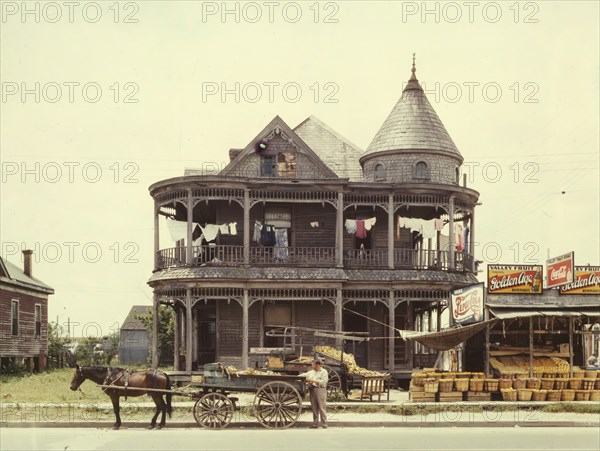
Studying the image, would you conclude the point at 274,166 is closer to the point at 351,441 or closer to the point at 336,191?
the point at 336,191

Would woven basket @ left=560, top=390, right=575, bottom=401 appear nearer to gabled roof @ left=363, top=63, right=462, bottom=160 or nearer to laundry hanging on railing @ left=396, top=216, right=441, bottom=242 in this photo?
laundry hanging on railing @ left=396, top=216, right=441, bottom=242

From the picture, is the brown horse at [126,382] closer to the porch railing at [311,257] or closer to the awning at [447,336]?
the awning at [447,336]

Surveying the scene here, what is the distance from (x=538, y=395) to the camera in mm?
22641

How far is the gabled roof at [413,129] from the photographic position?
3384cm

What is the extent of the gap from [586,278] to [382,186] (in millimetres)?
7994

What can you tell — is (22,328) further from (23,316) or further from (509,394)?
(509,394)

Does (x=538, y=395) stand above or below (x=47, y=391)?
above

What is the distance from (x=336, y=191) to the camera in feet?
98.6

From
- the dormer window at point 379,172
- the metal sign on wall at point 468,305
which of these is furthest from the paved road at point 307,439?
the dormer window at point 379,172

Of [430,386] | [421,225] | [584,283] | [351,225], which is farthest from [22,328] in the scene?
[584,283]

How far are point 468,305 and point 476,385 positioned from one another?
2753 millimetres

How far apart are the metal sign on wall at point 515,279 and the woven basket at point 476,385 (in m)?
3.57

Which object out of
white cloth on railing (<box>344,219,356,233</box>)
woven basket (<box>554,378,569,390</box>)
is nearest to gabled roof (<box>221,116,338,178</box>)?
white cloth on railing (<box>344,219,356,233</box>)

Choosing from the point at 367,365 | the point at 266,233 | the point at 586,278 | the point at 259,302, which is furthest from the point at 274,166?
the point at 586,278
